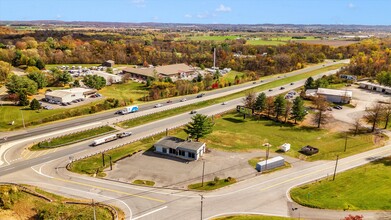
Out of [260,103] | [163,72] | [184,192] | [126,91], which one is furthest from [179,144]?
[163,72]

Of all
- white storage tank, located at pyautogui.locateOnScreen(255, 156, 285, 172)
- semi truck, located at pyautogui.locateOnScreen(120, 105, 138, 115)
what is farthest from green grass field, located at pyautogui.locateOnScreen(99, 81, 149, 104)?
white storage tank, located at pyautogui.locateOnScreen(255, 156, 285, 172)

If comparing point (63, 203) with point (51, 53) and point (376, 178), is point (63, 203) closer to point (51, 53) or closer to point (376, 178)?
point (376, 178)

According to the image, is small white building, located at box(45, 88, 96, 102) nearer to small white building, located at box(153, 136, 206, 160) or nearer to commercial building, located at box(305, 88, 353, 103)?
small white building, located at box(153, 136, 206, 160)

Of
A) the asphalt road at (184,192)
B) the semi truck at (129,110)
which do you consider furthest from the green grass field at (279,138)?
the semi truck at (129,110)

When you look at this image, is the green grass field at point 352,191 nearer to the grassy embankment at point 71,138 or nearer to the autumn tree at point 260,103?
the autumn tree at point 260,103

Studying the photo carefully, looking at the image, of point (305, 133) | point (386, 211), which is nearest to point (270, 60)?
point (305, 133)

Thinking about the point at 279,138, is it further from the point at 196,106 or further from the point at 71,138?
the point at 71,138
